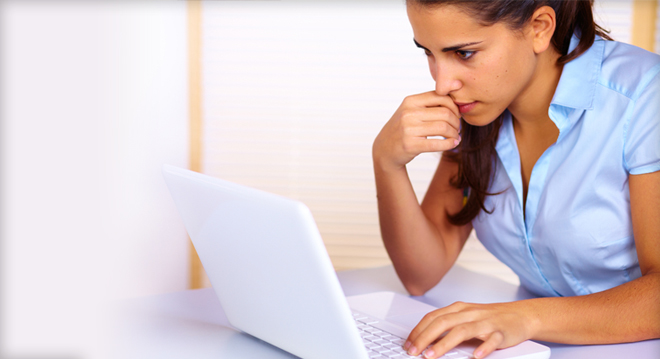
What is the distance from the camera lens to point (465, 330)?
79cm

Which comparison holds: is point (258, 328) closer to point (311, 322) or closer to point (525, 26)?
point (311, 322)

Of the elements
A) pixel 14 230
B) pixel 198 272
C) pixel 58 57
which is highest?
pixel 58 57

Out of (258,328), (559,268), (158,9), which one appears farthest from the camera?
(158,9)

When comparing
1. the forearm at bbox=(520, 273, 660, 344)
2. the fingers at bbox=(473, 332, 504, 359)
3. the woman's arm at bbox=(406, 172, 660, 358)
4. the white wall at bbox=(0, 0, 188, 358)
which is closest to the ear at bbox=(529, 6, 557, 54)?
the woman's arm at bbox=(406, 172, 660, 358)

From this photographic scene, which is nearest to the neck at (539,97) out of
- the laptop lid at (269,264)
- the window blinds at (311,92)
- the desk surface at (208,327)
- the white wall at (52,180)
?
the desk surface at (208,327)

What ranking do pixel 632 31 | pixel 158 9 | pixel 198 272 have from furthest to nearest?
pixel 198 272 < pixel 632 31 < pixel 158 9

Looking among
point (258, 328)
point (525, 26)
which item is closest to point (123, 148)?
point (258, 328)

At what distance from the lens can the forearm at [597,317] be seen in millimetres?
879

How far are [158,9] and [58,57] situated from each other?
174 centimetres

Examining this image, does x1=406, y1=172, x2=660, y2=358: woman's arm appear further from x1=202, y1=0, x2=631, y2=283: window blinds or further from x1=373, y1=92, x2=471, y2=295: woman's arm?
x1=202, y1=0, x2=631, y2=283: window blinds

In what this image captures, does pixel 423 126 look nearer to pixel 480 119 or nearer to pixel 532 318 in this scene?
pixel 480 119

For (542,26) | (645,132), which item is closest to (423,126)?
(542,26)

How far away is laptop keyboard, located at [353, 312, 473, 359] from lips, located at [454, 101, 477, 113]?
1.40 feet

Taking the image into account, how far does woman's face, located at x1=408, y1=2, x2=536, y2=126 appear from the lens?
3.26 ft
